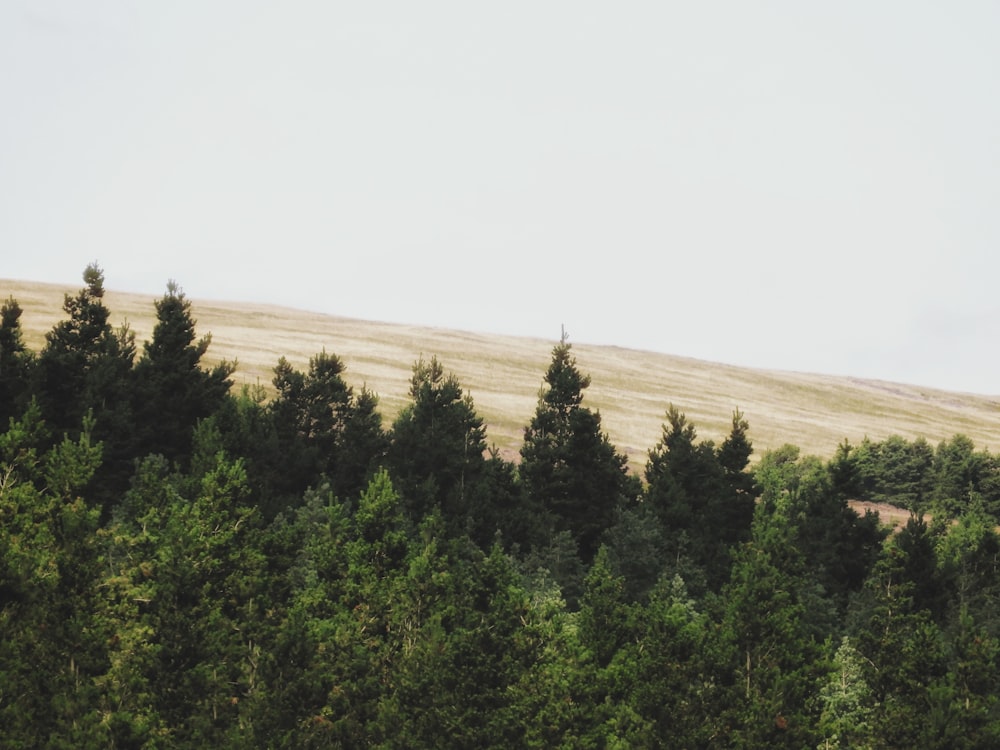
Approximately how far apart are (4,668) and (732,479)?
2603 inches

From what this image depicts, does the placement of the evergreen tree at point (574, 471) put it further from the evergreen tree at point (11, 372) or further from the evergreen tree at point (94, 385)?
the evergreen tree at point (11, 372)

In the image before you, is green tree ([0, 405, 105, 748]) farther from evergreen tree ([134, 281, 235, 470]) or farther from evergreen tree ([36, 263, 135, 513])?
evergreen tree ([134, 281, 235, 470])

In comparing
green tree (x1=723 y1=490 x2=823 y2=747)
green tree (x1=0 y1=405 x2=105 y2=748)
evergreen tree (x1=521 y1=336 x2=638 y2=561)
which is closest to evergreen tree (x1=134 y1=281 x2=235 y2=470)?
evergreen tree (x1=521 y1=336 x2=638 y2=561)

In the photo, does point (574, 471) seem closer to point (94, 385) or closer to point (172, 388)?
point (172, 388)

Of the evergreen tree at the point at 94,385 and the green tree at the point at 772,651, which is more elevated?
the evergreen tree at the point at 94,385

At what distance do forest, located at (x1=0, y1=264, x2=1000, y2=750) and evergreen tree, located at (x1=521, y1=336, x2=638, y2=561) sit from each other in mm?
5263

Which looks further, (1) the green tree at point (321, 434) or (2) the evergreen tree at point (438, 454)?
(1) the green tree at point (321, 434)

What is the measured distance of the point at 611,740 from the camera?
57531 millimetres

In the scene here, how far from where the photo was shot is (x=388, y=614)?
5800 centimetres

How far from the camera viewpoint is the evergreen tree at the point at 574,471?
316 feet

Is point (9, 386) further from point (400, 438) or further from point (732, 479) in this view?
point (732, 479)

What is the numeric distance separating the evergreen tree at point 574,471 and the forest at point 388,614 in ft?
17.3

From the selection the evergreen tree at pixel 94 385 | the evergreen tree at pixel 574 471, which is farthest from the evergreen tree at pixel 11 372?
the evergreen tree at pixel 574 471

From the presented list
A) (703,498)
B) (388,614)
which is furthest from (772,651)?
(703,498)
